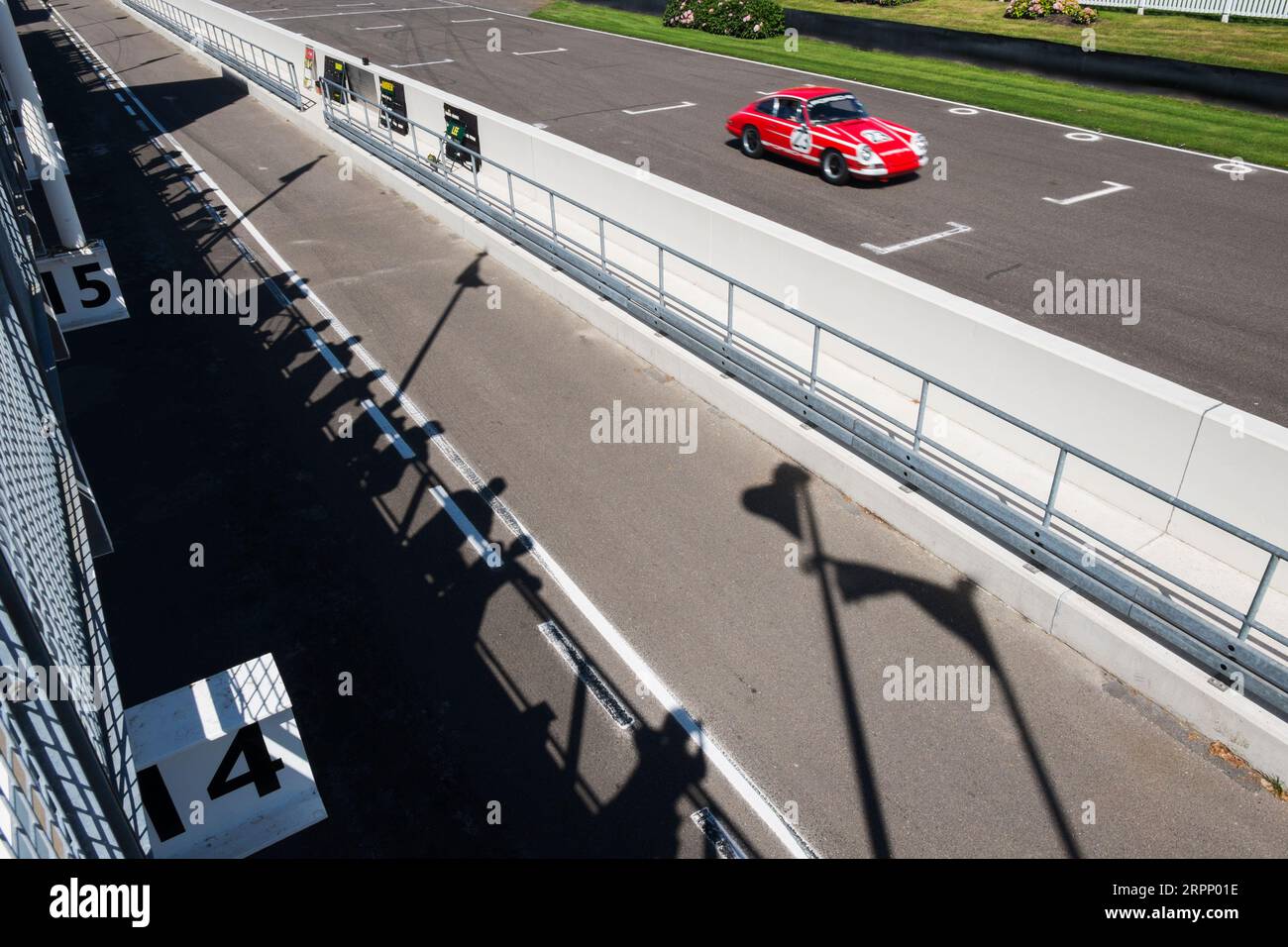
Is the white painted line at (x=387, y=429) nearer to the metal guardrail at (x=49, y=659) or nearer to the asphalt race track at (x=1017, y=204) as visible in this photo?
the metal guardrail at (x=49, y=659)

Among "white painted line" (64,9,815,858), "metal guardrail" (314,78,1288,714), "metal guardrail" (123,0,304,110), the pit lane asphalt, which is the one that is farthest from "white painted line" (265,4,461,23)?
the pit lane asphalt

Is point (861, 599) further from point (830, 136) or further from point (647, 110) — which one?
point (647, 110)

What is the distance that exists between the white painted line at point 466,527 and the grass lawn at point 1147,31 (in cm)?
2582

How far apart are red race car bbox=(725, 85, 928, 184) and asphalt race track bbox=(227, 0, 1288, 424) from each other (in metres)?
0.48

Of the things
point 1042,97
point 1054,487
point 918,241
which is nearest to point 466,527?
point 1054,487

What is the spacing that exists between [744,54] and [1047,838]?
106 ft

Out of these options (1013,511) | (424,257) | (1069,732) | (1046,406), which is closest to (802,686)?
(1069,732)

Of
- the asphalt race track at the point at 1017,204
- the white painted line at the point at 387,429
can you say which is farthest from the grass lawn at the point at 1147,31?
the white painted line at the point at 387,429

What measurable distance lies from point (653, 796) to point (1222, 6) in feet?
116

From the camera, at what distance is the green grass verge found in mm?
21078

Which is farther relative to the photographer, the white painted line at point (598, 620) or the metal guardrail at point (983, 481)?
the metal guardrail at point (983, 481)

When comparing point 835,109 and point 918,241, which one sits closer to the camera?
point 918,241

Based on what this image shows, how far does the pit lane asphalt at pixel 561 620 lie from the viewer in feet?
19.4

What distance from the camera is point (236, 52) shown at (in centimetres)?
3086
